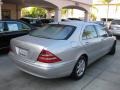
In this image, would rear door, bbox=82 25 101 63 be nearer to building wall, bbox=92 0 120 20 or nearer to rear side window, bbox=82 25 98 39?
rear side window, bbox=82 25 98 39

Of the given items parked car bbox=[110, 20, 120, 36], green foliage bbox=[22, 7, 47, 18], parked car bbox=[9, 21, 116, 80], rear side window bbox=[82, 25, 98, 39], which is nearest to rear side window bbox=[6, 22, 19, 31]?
parked car bbox=[9, 21, 116, 80]

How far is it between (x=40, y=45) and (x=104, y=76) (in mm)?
2300

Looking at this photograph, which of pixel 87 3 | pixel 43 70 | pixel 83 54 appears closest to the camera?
pixel 43 70

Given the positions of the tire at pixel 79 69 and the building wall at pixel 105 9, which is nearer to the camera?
the tire at pixel 79 69

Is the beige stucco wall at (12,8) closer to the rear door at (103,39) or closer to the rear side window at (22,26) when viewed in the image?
the rear side window at (22,26)

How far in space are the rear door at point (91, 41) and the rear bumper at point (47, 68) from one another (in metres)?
0.89

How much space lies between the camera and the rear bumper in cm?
376

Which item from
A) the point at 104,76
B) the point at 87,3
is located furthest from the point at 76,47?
the point at 87,3

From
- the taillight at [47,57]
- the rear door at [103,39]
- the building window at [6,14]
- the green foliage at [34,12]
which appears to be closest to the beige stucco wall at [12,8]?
the building window at [6,14]

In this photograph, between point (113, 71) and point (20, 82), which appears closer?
point (20, 82)

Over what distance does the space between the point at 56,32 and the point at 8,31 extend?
9.83ft

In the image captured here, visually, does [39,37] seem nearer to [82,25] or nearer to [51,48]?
[51,48]

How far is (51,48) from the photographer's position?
3816 millimetres

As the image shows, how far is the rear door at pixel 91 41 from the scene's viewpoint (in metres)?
4.86
